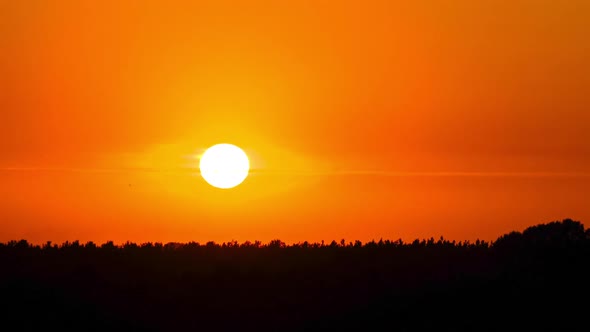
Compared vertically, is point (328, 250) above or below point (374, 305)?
above

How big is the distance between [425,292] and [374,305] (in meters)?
1.47

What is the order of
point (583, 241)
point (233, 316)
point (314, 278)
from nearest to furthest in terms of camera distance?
Answer: point (233, 316)
point (314, 278)
point (583, 241)

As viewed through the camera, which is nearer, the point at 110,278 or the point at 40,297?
the point at 40,297

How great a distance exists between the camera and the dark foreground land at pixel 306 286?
909 inches

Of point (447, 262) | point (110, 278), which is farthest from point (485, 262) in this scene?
point (110, 278)

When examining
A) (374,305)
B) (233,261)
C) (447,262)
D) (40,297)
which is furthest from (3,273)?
(447,262)

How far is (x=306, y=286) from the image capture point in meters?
25.3

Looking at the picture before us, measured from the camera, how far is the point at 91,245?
2961 cm

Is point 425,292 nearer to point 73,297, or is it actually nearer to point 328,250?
point 328,250

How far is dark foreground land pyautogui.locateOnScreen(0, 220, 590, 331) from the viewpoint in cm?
2309

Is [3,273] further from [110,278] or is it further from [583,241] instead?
[583,241]

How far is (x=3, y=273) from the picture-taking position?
26297mm

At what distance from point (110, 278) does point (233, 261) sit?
349 cm

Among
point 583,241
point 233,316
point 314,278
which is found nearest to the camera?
point 233,316
